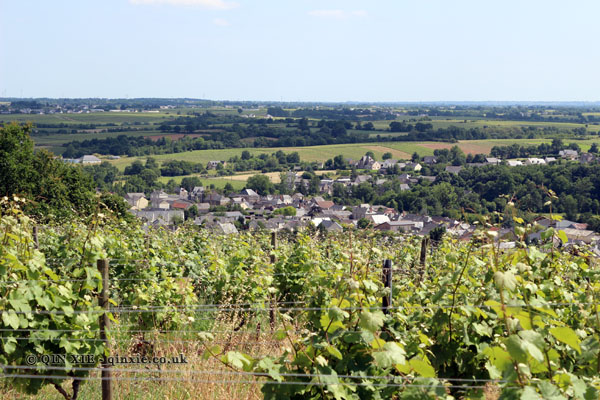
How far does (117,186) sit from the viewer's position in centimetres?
6731

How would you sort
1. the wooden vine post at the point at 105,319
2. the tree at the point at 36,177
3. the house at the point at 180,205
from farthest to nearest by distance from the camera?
the house at the point at 180,205
the tree at the point at 36,177
the wooden vine post at the point at 105,319

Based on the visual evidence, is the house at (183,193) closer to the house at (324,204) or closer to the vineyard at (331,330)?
the house at (324,204)

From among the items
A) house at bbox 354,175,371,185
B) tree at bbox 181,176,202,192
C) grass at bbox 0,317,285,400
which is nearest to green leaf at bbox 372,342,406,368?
grass at bbox 0,317,285,400

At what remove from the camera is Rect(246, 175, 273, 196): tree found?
2987 inches

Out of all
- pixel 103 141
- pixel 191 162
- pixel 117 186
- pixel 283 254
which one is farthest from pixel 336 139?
pixel 283 254

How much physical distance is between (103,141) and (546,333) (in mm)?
106737

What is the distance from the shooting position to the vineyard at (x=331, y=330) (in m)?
2.61

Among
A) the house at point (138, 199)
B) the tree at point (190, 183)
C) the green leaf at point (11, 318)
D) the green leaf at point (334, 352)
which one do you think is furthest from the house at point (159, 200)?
the green leaf at point (334, 352)

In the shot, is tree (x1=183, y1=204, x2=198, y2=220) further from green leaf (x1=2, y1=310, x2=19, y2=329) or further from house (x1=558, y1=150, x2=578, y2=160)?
green leaf (x1=2, y1=310, x2=19, y2=329)

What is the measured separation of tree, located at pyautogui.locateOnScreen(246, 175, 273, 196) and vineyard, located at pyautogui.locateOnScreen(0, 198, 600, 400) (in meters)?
69.7

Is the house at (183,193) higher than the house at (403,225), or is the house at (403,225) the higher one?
the house at (403,225)

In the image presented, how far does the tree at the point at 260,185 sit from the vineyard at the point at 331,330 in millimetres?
69730

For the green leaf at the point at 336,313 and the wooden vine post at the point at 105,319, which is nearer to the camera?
the green leaf at the point at 336,313

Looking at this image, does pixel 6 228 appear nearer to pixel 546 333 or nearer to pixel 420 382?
pixel 420 382
